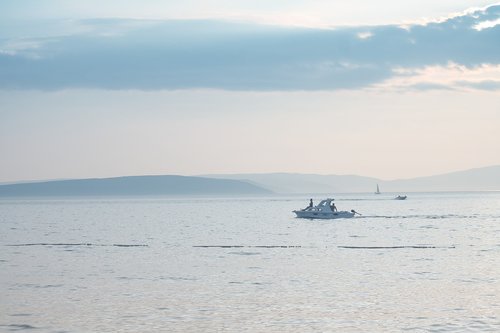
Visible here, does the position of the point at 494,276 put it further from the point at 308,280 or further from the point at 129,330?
the point at 129,330

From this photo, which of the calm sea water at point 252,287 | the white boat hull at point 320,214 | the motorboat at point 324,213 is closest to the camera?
the calm sea water at point 252,287

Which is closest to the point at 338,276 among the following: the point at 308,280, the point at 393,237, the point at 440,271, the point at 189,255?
the point at 308,280

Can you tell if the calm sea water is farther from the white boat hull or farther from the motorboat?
the motorboat

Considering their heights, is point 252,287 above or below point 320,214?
below

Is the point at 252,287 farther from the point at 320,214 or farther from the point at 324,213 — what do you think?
the point at 320,214

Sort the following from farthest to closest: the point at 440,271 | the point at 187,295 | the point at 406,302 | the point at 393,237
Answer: the point at 393,237 → the point at 440,271 → the point at 187,295 → the point at 406,302

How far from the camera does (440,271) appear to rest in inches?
2212

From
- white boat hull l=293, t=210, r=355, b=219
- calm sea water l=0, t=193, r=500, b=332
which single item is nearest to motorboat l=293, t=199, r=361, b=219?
white boat hull l=293, t=210, r=355, b=219

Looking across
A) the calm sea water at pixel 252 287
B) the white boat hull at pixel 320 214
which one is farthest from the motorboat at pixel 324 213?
the calm sea water at pixel 252 287

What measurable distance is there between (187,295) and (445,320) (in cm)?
1455

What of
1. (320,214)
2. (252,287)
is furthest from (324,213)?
(252,287)

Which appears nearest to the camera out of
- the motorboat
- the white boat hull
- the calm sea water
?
the calm sea water

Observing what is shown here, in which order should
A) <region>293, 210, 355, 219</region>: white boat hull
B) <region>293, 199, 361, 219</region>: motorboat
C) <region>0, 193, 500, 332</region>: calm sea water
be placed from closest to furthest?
<region>0, 193, 500, 332</region>: calm sea water
<region>293, 210, 355, 219</region>: white boat hull
<region>293, 199, 361, 219</region>: motorboat

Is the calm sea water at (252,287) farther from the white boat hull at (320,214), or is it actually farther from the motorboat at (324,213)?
the motorboat at (324,213)
